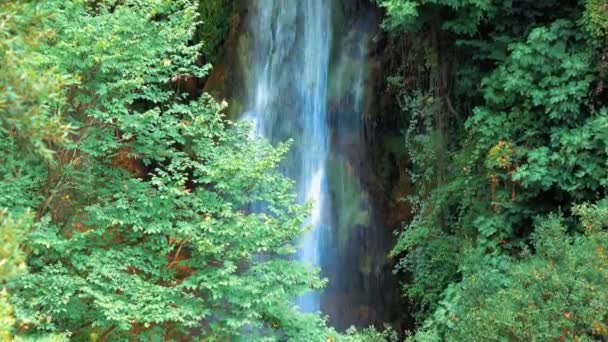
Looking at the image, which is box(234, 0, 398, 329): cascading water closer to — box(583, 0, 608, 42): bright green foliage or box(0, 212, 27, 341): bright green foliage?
box(583, 0, 608, 42): bright green foliage

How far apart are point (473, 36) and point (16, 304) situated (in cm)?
711

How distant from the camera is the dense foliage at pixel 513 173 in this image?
6.01 meters

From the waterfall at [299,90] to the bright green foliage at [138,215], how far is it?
5597 mm

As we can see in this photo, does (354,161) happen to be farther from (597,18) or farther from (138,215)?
(138,215)

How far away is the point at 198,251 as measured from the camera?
630cm

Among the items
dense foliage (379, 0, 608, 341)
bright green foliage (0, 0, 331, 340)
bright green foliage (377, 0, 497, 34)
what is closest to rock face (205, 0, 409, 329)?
dense foliage (379, 0, 608, 341)

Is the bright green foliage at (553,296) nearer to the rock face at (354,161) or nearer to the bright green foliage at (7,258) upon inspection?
the bright green foliage at (7,258)

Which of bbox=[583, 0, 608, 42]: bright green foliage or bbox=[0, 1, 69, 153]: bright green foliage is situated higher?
bbox=[583, 0, 608, 42]: bright green foliage

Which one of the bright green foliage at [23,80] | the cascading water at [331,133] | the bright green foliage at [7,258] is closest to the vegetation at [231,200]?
the bright green foliage at [23,80]

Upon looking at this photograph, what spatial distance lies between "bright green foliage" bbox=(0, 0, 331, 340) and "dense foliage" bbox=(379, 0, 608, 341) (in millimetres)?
2263

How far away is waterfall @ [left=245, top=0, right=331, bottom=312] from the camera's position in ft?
41.1

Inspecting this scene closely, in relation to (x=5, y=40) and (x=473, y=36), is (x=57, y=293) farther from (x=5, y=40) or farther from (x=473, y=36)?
(x=473, y=36)

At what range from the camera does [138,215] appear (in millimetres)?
6230

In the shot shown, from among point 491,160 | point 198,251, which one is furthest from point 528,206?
point 198,251
